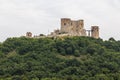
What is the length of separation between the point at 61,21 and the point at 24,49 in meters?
9.31

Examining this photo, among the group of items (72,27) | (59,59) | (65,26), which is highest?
(65,26)

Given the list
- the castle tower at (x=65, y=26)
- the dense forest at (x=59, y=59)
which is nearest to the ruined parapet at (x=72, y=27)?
the castle tower at (x=65, y=26)

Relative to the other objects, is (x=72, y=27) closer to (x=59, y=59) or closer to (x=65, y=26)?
(x=65, y=26)

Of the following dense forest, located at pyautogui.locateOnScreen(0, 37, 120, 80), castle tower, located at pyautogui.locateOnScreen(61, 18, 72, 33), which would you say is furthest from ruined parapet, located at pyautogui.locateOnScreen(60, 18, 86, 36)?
dense forest, located at pyautogui.locateOnScreen(0, 37, 120, 80)

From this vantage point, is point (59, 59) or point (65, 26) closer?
point (59, 59)

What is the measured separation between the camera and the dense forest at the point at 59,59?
416 ft

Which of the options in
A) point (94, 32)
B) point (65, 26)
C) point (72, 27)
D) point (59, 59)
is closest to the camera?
point (59, 59)

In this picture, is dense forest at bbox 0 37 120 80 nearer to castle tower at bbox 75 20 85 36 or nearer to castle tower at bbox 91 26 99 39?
castle tower at bbox 91 26 99 39

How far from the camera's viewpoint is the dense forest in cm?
12669

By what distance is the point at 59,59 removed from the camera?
134 meters

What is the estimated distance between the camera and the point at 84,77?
124500 millimetres

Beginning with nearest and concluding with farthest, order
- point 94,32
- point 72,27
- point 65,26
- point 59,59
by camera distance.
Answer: point 59,59 < point 65,26 < point 72,27 < point 94,32

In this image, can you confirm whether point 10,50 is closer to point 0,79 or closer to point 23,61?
point 23,61

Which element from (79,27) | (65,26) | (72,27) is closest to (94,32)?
(79,27)
